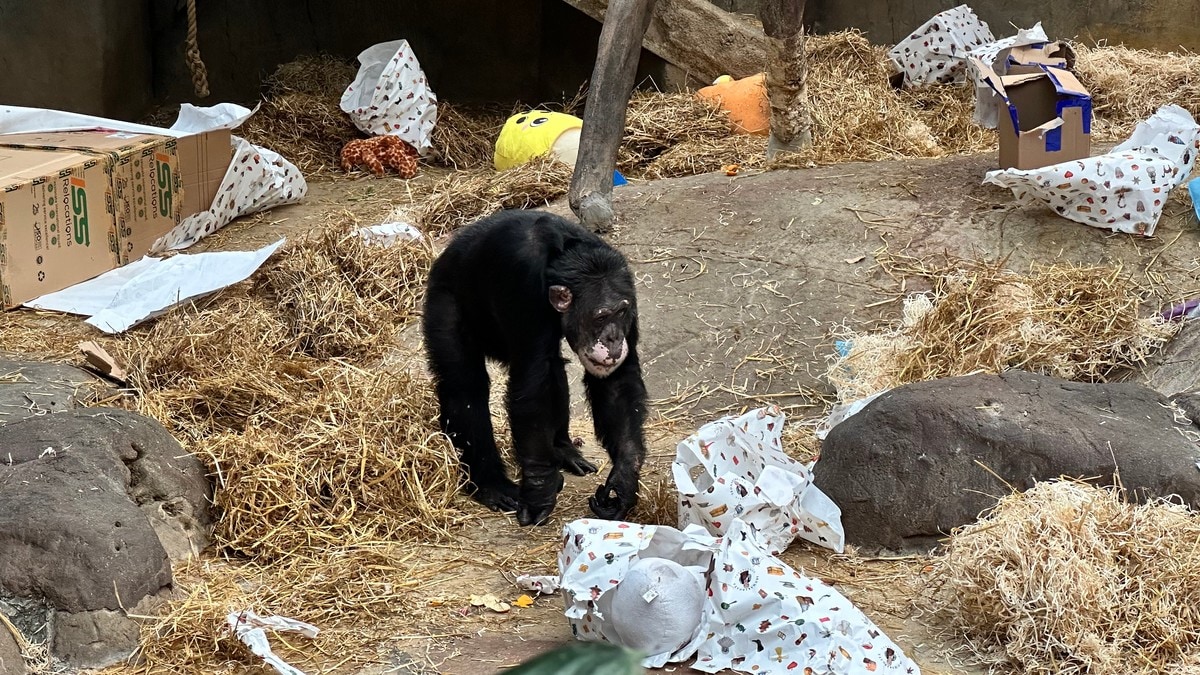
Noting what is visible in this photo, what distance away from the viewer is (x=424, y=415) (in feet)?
15.3

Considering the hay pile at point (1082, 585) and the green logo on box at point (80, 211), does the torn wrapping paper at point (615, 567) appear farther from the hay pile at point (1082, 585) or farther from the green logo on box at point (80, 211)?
the green logo on box at point (80, 211)

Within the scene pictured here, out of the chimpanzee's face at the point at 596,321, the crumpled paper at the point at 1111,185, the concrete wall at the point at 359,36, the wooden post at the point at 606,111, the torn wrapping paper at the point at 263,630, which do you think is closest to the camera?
the torn wrapping paper at the point at 263,630

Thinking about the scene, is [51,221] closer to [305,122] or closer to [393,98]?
[393,98]

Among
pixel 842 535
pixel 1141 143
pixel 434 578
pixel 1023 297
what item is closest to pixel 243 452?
pixel 434 578

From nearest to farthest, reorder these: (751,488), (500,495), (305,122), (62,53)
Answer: (751,488) < (500,495) < (62,53) < (305,122)

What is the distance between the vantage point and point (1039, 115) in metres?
5.96

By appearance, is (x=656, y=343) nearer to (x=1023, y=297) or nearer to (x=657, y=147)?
(x=1023, y=297)

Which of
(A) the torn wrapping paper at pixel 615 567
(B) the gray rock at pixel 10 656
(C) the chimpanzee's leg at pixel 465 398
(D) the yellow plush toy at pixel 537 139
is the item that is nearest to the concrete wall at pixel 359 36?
(D) the yellow plush toy at pixel 537 139

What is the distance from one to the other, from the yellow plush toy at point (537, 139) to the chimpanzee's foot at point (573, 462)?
9.86ft

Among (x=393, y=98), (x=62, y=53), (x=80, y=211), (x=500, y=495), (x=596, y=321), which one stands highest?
(x=62, y=53)

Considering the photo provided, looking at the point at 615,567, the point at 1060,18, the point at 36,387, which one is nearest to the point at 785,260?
the point at 615,567

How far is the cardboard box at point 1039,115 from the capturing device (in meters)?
5.74

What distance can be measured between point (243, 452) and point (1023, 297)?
3.13 m

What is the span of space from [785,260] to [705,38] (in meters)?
3.27
